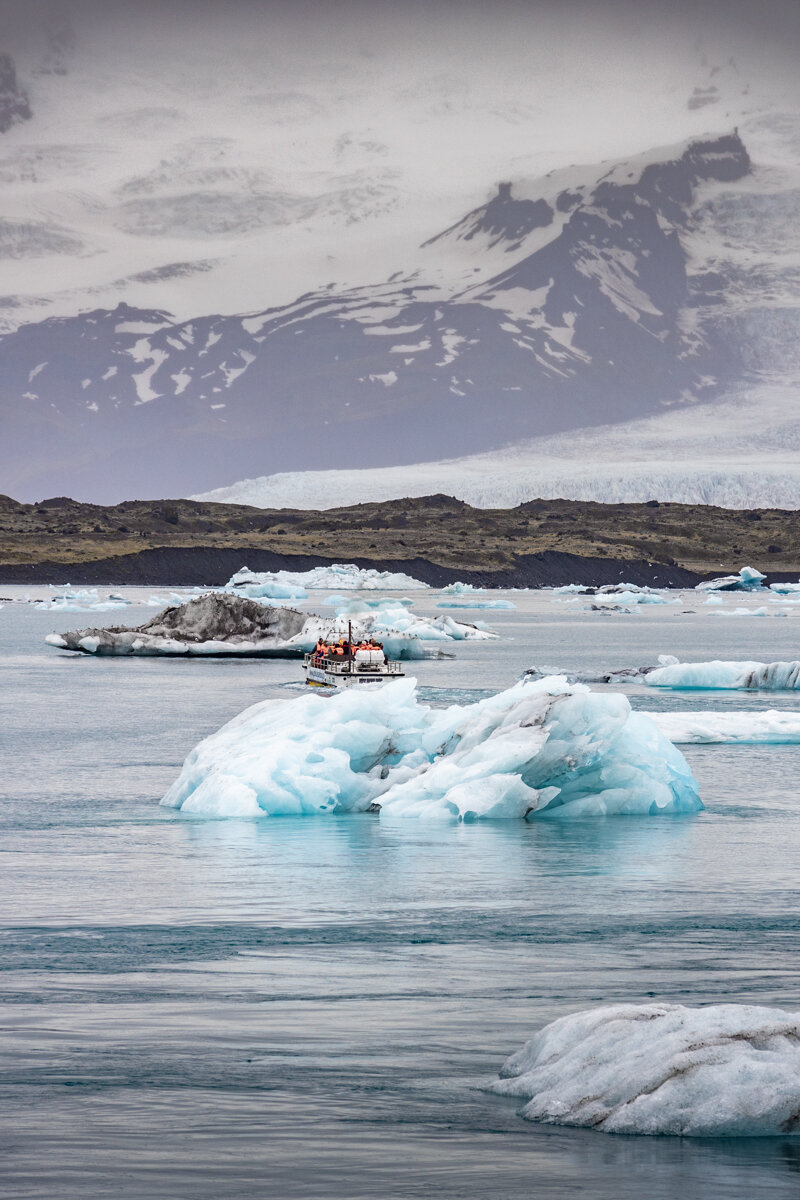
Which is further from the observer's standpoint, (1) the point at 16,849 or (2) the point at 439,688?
(2) the point at 439,688

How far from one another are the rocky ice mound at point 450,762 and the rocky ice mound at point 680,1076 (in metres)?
12.0

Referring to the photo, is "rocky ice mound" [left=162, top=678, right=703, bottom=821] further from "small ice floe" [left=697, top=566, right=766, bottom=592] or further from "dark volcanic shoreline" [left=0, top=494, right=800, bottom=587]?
"dark volcanic shoreline" [left=0, top=494, right=800, bottom=587]

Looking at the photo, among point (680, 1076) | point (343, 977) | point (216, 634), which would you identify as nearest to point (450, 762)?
point (343, 977)

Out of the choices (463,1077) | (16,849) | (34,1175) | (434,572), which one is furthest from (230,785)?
(434,572)

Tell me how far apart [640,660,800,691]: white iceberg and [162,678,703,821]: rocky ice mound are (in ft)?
78.8

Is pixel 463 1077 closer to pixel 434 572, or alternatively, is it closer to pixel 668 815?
pixel 668 815

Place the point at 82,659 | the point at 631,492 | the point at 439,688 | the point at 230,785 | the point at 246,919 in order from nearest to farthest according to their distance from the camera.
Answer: the point at 246,919
the point at 230,785
the point at 439,688
the point at 82,659
the point at 631,492

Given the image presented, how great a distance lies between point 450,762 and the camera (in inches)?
910

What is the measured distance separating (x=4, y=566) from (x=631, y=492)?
81.9 metres

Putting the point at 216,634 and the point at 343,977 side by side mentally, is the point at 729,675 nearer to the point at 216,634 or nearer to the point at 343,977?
the point at 216,634

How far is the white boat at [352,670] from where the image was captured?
163 feet

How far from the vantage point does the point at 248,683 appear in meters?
53.0

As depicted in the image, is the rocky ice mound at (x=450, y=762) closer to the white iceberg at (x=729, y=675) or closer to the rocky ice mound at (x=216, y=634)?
the white iceberg at (x=729, y=675)

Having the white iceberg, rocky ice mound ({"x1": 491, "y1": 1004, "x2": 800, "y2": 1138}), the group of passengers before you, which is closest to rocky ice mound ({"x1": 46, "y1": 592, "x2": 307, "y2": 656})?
the group of passengers
